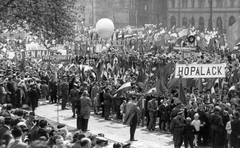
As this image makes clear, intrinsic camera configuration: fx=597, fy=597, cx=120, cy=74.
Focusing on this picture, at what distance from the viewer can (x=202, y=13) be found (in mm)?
92875

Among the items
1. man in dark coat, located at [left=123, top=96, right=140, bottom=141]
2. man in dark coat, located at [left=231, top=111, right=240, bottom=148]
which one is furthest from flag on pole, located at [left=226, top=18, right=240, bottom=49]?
man in dark coat, located at [left=231, top=111, right=240, bottom=148]

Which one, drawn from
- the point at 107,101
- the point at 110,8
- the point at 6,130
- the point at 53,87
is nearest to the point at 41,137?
the point at 6,130

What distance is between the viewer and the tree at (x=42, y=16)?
22.5 meters

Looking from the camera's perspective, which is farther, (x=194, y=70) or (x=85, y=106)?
(x=194, y=70)

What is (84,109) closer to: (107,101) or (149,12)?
(107,101)

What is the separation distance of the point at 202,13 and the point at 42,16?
237ft

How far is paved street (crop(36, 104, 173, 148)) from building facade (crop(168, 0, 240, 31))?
63842mm

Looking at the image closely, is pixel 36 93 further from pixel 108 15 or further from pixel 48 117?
pixel 108 15

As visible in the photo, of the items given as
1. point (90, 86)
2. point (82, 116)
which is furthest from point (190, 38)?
point (82, 116)

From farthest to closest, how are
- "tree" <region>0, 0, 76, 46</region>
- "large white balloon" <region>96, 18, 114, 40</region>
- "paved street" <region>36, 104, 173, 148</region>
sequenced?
"large white balloon" <region>96, 18, 114, 40</region> → "tree" <region>0, 0, 76, 46</region> → "paved street" <region>36, 104, 173, 148</region>

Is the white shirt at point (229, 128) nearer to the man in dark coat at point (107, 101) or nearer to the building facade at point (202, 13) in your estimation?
the man in dark coat at point (107, 101)

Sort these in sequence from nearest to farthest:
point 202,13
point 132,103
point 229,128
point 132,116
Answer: point 229,128
point 132,116
point 132,103
point 202,13

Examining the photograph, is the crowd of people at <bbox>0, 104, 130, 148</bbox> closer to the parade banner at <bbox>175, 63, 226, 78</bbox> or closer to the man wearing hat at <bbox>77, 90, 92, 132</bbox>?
the man wearing hat at <bbox>77, 90, 92, 132</bbox>

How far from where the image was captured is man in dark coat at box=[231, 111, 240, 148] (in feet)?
52.1
